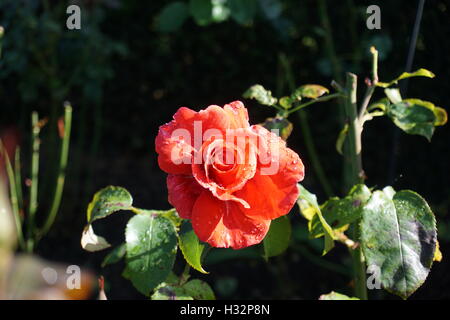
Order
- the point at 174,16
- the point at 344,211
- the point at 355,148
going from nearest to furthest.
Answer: the point at 344,211
the point at 355,148
the point at 174,16

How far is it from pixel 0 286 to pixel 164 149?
1.17 meters

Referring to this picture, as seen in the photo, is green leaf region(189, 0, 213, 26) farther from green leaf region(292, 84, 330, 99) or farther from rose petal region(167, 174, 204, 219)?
rose petal region(167, 174, 204, 219)

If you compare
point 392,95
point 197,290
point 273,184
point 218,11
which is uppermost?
point 218,11

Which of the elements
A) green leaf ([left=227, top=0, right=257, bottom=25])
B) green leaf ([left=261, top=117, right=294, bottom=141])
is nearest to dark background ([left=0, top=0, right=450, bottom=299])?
green leaf ([left=227, top=0, right=257, bottom=25])

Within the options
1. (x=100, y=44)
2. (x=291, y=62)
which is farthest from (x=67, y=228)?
(x=291, y=62)

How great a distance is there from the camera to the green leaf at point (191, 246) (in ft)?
2.78

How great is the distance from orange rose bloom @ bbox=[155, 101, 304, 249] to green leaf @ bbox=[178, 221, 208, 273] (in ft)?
0.25

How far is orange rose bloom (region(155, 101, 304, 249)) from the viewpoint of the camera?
0.76 metres

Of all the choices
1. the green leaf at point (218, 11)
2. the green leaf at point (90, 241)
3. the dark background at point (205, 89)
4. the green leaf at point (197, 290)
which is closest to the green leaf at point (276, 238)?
the green leaf at point (197, 290)

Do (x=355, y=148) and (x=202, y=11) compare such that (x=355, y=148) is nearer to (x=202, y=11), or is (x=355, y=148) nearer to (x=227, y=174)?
(x=227, y=174)

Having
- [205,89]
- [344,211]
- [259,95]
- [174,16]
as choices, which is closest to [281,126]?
[259,95]

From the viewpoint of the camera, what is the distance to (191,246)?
86 cm

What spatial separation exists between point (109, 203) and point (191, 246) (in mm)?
155
